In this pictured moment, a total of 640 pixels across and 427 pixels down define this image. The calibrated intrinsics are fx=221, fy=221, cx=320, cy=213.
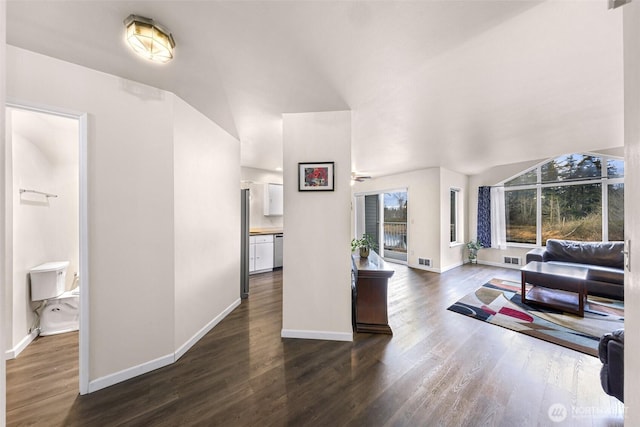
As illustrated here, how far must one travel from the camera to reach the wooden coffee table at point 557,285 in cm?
274

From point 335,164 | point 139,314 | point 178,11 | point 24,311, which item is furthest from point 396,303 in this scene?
point 24,311

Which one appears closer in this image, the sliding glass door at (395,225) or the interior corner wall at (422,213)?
the interior corner wall at (422,213)

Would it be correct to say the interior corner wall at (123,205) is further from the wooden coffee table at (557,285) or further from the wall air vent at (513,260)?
the wall air vent at (513,260)

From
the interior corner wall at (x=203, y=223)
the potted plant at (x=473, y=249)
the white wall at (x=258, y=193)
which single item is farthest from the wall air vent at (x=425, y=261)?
the interior corner wall at (x=203, y=223)

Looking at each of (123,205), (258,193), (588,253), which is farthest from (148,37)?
(588,253)

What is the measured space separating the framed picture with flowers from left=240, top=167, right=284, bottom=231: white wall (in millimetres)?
2906

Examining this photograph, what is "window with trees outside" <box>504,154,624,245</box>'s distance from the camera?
408cm

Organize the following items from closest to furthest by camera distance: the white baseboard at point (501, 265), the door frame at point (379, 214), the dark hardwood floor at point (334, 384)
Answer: the dark hardwood floor at point (334, 384)
the white baseboard at point (501, 265)
the door frame at point (379, 214)

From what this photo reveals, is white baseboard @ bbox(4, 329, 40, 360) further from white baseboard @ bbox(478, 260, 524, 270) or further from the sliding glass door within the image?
white baseboard @ bbox(478, 260, 524, 270)

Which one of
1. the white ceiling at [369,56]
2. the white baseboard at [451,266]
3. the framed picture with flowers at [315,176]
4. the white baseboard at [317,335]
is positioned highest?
the white ceiling at [369,56]

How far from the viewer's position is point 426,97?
2027mm

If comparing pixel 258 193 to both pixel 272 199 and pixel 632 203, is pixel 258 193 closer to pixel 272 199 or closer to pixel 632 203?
pixel 272 199

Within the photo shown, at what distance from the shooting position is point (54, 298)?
7.26 feet

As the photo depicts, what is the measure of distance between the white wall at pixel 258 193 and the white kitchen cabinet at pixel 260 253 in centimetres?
53
